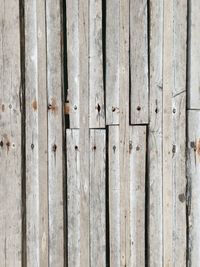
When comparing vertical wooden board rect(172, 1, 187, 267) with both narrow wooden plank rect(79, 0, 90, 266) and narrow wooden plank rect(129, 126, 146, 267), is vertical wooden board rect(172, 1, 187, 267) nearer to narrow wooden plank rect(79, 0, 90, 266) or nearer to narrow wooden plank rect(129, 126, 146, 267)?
narrow wooden plank rect(129, 126, 146, 267)

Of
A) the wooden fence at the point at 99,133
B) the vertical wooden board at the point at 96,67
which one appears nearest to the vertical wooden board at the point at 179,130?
the wooden fence at the point at 99,133

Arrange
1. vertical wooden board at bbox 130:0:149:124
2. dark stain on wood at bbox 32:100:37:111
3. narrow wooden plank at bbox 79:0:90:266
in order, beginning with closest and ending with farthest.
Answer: vertical wooden board at bbox 130:0:149:124, narrow wooden plank at bbox 79:0:90:266, dark stain on wood at bbox 32:100:37:111

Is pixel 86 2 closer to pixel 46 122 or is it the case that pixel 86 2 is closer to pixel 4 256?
pixel 46 122

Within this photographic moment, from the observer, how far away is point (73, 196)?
131 inches

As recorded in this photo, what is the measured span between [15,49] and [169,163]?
3.99 ft

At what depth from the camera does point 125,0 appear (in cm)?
319

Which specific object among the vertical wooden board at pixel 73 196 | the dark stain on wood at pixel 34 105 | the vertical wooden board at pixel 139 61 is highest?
the vertical wooden board at pixel 139 61

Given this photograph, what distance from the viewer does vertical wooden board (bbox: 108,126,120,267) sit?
3230 millimetres

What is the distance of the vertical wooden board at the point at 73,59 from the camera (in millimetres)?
3307

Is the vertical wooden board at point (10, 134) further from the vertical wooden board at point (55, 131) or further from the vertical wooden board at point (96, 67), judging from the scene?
the vertical wooden board at point (96, 67)

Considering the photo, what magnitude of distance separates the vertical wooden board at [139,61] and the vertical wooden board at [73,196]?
40 cm

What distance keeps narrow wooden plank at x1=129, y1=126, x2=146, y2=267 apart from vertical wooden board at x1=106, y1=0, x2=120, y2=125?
0.53 ft

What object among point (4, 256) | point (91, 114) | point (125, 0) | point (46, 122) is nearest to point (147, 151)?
point (91, 114)

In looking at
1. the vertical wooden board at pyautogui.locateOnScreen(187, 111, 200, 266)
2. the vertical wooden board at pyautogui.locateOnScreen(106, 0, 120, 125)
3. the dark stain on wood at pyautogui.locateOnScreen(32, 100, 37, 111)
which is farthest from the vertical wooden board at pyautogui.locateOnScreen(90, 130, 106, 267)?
the vertical wooden board at pyautogui.locateOnScreen(187, 111, 200, 266)
